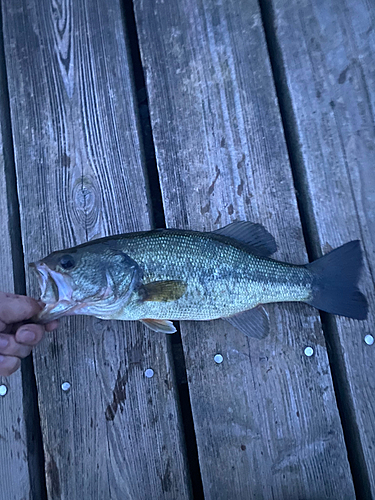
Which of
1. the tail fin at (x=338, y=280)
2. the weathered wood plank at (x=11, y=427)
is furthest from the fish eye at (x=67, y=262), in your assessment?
the tail fin at (x=338, y=280)

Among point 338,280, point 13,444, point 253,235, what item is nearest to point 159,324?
point 253,235

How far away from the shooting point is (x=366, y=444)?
1.88 m

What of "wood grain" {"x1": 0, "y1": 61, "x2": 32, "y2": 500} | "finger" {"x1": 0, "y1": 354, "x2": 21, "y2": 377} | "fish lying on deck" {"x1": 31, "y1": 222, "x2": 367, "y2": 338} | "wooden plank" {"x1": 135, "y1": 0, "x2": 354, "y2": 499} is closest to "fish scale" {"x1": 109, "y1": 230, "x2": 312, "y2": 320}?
"fish lying on deck" {"x1": 31, "y1": 222, "x2": 367, "y2": 338}

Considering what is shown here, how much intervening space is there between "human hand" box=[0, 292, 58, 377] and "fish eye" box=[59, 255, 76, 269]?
274 millimetres

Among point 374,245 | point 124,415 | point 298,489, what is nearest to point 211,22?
point 374,245

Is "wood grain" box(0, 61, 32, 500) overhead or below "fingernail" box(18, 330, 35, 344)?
below

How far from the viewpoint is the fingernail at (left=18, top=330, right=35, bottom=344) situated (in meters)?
1.73

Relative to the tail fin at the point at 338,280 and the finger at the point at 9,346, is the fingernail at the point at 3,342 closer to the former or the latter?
the finger at the point at 9,346

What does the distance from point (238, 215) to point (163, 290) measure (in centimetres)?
74

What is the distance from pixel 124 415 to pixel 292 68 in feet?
8.06

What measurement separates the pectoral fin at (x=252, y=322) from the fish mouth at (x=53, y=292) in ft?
2.87

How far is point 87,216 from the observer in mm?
2209

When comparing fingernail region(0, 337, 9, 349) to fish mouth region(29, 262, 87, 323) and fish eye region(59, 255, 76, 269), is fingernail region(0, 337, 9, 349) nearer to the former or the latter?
fish mouth region(29, 262, 87, 323)

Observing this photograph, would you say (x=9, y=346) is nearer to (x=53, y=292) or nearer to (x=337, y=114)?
(x=53, y=292)
